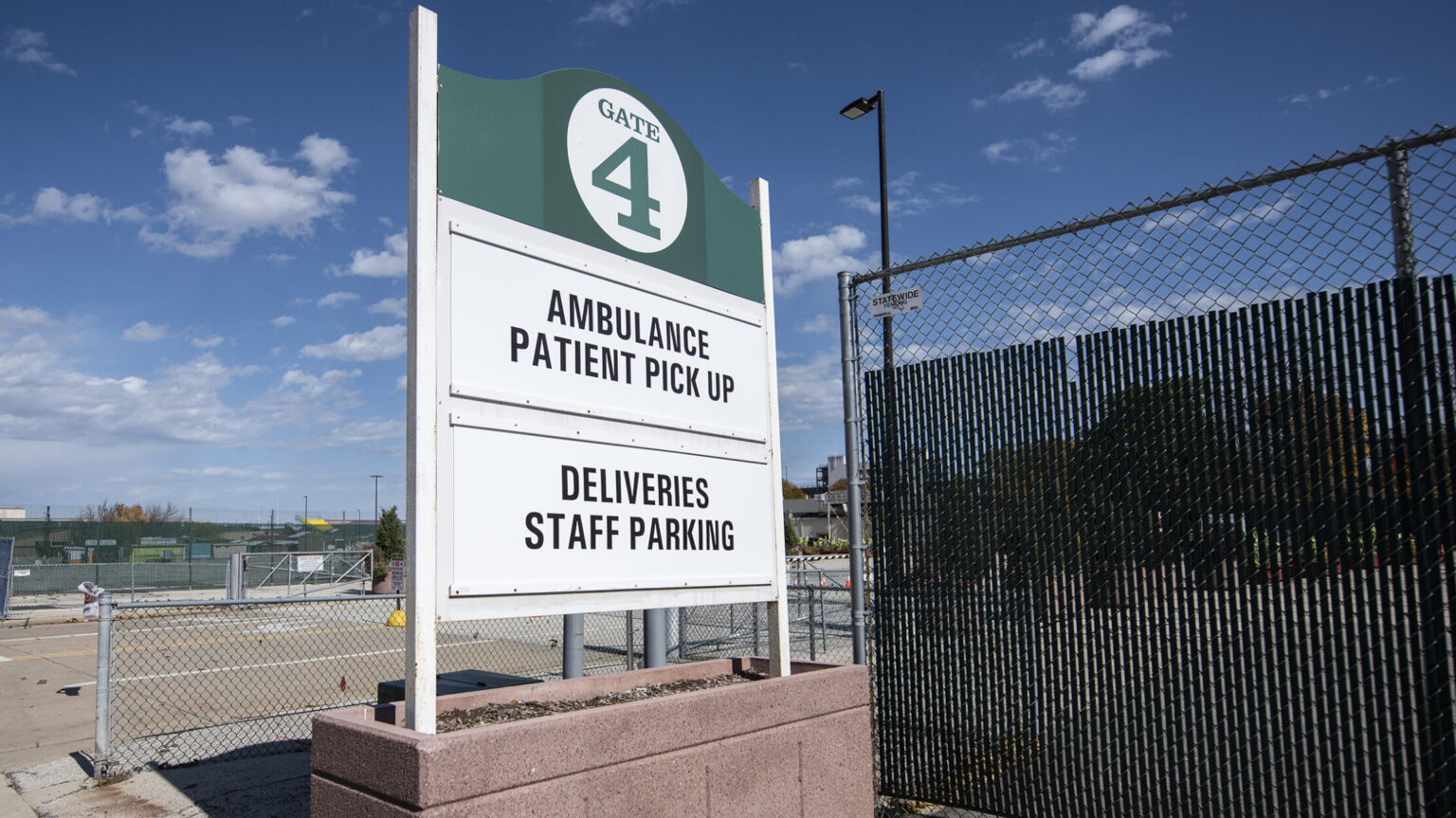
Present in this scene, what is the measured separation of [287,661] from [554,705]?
11396 millimetres

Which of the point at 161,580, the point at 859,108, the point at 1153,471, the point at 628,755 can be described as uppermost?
the point at 859,108

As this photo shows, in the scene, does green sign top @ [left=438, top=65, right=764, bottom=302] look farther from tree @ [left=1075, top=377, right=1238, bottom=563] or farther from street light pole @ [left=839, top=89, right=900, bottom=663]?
tree @ [left=1075, top=377, right=1238, bottom=563]

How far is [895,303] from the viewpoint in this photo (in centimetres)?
524

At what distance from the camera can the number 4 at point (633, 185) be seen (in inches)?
164

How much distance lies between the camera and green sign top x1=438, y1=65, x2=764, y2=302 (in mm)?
3547

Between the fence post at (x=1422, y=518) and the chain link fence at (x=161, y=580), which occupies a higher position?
the fence post at (x=1422, y=518)

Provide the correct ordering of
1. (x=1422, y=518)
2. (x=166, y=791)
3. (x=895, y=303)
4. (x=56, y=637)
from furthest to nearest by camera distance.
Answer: (x=56, y=637) < (x=166, y=791) < (x=895, y=303) < (x=1422, y=518)

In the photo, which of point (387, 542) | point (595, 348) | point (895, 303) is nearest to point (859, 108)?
point (895, 303)

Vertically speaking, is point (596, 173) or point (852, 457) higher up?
point (596, 173)

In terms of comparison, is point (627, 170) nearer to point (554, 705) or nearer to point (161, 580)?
point (554, 705)

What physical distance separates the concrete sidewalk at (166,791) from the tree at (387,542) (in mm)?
24461

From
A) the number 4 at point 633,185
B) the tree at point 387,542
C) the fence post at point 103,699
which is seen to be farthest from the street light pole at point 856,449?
the tree at point 387,542

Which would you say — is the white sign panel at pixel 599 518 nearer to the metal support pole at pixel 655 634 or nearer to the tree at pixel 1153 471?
the tree at pixel 1153 471

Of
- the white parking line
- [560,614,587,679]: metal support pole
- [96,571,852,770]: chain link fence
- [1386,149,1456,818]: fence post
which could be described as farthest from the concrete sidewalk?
the white parking line
